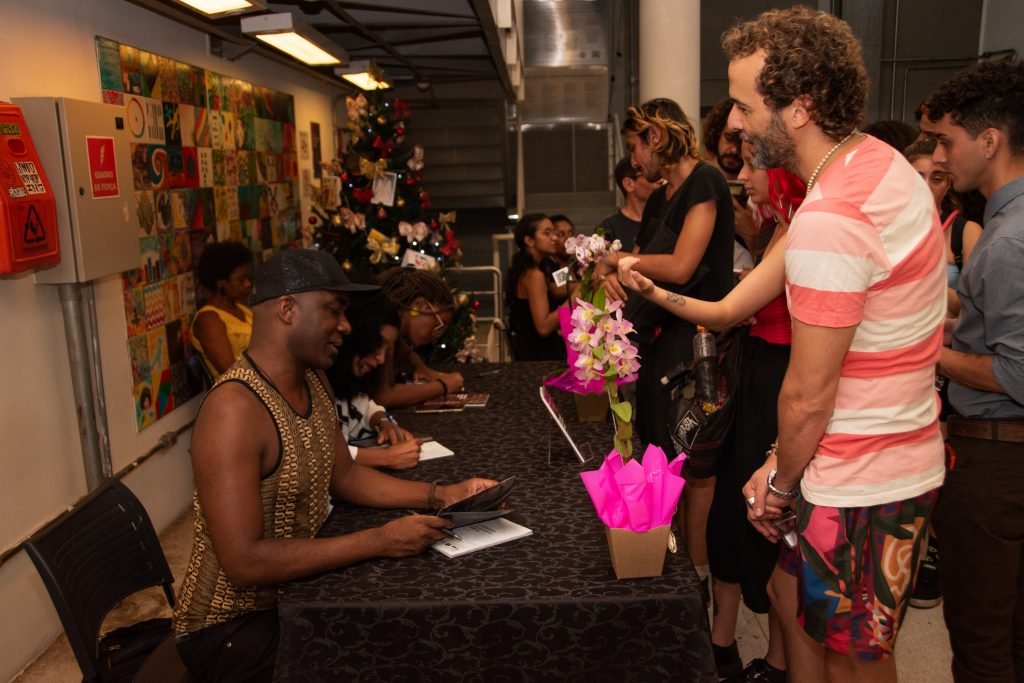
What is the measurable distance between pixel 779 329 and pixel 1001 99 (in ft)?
2.57

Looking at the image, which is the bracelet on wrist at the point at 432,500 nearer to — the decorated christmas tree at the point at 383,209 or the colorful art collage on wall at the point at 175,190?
the colorful art collage on wall at the point at 175,190

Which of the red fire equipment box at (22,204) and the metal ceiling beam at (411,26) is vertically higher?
the metal ceiling beam at (411,26)

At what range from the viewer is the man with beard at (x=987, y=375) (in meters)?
1.94

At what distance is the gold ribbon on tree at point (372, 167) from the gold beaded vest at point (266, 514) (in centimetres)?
420

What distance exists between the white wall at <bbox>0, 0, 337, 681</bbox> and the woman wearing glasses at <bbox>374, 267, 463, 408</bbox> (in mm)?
1370

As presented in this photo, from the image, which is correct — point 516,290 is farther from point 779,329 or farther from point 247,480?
point 247,480

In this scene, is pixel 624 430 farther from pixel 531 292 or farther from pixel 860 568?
pixel 531 292

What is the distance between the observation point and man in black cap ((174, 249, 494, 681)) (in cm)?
182

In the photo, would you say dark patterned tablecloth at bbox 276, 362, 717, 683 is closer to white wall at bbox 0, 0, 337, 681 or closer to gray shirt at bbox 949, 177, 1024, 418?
gray shirt at bbox 949, 177, 1024, 418

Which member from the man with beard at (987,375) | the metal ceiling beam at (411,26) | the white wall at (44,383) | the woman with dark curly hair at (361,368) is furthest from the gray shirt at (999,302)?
the metal ceiling beam at (411,26)

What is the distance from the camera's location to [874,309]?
4.96ft

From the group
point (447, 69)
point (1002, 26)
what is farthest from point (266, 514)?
point (1002, 26)

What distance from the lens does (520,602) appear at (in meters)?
1.67

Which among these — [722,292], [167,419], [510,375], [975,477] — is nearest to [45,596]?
[167,419]
